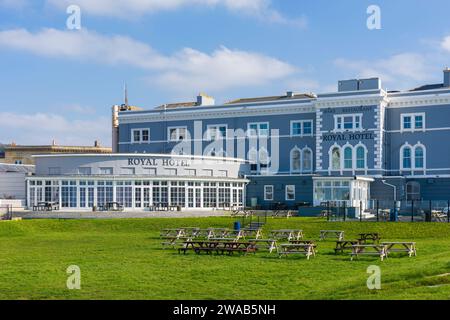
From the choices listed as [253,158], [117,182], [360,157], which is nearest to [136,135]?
[253,158]

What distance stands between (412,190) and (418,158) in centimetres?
267

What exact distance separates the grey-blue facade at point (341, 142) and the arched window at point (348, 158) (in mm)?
82

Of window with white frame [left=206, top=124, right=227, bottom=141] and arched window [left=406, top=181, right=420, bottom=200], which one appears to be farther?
window with white frame [left=206, top=124, right=227, bottom=141]

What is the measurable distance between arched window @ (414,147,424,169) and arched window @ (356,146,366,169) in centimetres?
413

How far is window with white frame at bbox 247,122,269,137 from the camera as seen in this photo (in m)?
59.7

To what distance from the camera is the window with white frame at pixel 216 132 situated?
2415 inches

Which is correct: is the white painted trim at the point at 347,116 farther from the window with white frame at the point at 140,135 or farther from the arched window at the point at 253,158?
the window with white frame at the point at 140,135

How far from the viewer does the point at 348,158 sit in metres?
53.5

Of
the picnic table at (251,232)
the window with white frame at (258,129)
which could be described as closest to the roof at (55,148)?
the window with white frame at (258,129)

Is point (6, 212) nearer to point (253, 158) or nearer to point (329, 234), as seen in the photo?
point (329, 234)

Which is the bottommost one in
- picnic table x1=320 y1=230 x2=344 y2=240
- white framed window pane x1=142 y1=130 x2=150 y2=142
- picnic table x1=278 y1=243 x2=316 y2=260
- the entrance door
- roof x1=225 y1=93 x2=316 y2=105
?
picnic table x1=320 y1=230 x2=344 y2=240

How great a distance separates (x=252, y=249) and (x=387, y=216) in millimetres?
16474

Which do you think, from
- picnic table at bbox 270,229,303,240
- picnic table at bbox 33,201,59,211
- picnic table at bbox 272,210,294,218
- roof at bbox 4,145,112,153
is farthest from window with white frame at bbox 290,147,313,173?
roof at bbox 4,145,112,153

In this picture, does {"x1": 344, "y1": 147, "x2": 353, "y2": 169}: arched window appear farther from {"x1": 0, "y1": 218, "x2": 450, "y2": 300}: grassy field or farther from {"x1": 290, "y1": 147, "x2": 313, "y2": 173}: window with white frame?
{"x1": 0, "y1": 218, "x2": 450, "y2": 300}: grassy field
